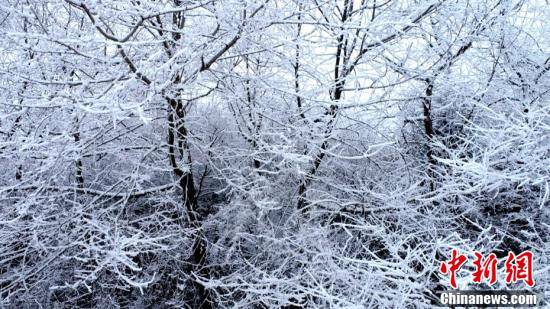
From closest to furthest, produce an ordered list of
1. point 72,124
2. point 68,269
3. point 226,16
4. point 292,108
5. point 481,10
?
point 226,16, point 72,124, point 481,10, point 292,108, point 68,269

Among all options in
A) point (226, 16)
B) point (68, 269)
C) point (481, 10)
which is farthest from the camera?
point (68, 269)

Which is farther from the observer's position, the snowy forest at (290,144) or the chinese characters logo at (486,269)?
the snowy forest at (290,144)

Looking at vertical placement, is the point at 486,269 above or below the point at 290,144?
below

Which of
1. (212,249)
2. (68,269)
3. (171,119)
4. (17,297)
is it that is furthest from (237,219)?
(17,297)

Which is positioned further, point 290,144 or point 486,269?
point 290,144

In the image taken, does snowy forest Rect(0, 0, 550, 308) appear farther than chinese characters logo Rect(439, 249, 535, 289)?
Yes

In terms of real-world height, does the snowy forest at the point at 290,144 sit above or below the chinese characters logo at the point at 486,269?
above

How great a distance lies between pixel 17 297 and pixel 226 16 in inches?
156

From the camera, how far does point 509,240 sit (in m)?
4.66

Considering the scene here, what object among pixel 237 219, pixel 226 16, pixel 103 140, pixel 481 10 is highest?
pixel 481 10

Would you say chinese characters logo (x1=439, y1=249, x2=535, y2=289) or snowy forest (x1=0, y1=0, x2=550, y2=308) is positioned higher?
snowy forest (x1=0, y1=0, x2=550, y2=308)

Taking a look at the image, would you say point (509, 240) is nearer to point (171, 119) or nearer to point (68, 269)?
point (171, 119)

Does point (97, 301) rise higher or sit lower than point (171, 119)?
lower

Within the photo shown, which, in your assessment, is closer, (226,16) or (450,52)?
(226,16)
